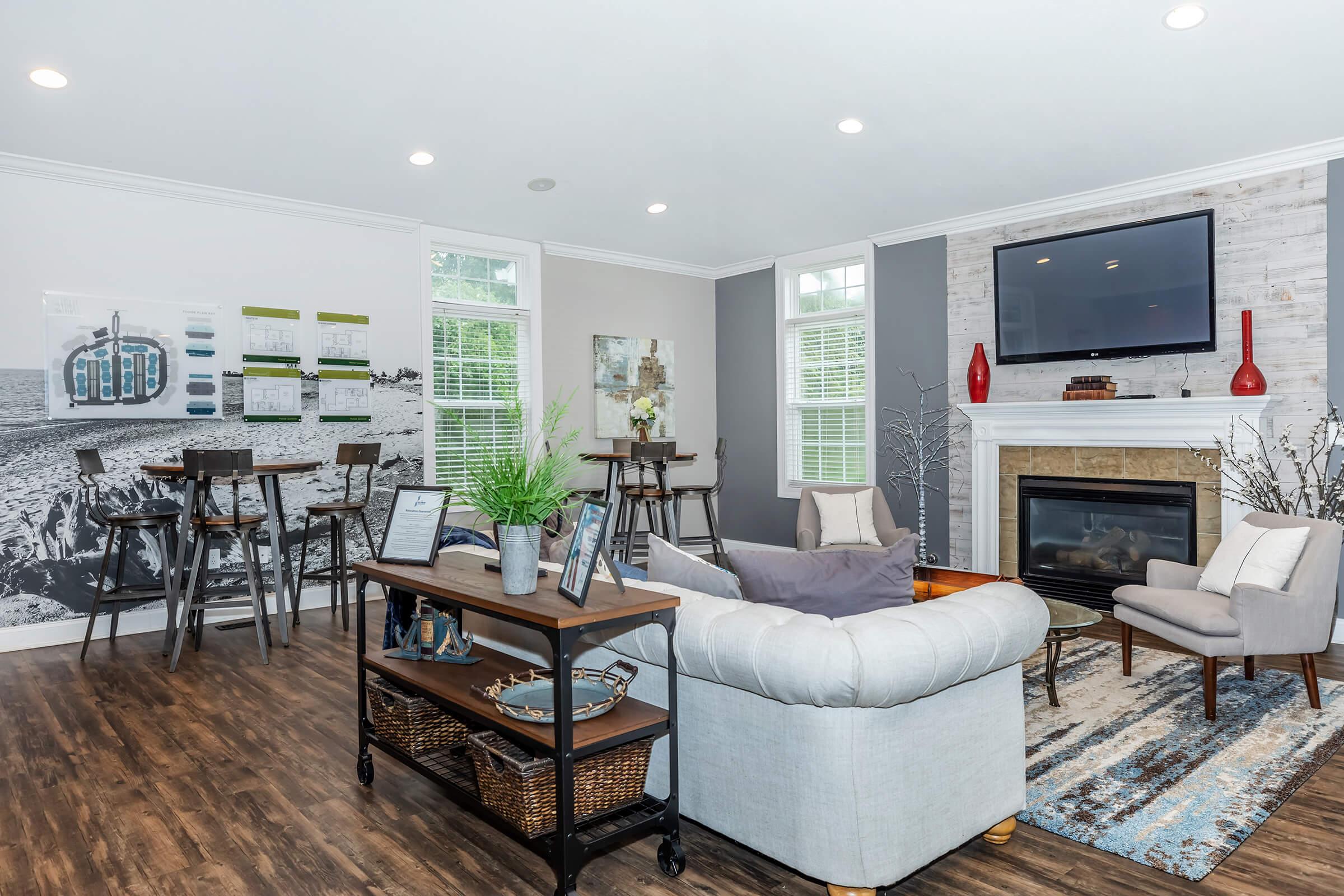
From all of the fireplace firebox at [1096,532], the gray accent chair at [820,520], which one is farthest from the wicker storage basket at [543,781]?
the fireplace firebox at [1096,532]

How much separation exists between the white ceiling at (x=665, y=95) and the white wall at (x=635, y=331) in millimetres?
1425

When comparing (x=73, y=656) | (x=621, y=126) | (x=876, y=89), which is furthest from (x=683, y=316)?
(x=73, y=656)

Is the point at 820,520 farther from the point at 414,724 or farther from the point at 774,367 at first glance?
the point at 414,724

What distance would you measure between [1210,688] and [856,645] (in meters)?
2.31

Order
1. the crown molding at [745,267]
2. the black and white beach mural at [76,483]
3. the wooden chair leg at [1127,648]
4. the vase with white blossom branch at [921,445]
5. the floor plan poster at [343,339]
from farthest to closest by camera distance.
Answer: the crown molding at [745,267] < the vase with white blossom branch at [921,445] < the floor plan poster at [343,339] < the black and white beach mural at [76,483] < the wooden chair leg at [1127,648]

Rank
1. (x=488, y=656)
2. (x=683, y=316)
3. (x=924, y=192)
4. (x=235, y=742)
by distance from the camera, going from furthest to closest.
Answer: (x=683, y=316)
(x=924, y=192)
(x=235, y=742)
(x=488, y=656)

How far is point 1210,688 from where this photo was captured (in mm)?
3303

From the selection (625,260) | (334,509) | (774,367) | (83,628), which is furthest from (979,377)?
(83,628)

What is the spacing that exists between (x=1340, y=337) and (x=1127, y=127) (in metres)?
1.68

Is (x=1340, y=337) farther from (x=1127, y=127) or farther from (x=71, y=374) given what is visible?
(x=71, y=374)

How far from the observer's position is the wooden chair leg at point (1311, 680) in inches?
133

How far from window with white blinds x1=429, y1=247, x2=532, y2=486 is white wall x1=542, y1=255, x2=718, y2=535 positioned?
0.84ft

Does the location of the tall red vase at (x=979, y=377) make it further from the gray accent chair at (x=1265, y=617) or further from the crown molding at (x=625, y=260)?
the crown molding at (x=625, y=260)

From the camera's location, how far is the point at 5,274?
454 centimetres
